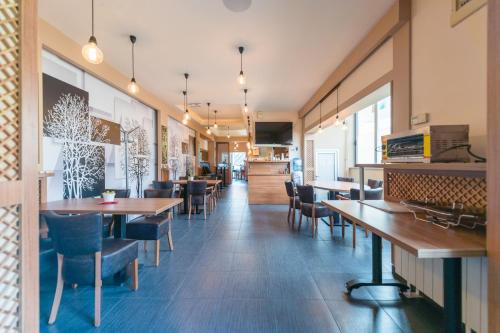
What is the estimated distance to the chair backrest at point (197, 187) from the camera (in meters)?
5.30

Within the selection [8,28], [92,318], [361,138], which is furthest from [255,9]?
[361,138]

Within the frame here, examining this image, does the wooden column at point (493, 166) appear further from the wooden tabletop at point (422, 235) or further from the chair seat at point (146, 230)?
the chair seat at point (146, 230)

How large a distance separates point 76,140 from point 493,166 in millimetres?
4634

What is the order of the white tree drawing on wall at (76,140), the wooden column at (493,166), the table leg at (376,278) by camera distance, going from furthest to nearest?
the white tree drawing on wall at (76,140) → the table leg at (376,278) → the wooden column at (493,166)

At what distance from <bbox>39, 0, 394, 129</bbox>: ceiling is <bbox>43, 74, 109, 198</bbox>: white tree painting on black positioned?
2.73 ft

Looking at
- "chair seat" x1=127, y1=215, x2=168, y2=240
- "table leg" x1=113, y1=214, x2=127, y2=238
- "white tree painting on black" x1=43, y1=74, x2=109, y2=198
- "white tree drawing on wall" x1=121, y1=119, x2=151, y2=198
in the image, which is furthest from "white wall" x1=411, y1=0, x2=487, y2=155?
"white tree drawing on wall" x1=121, y1=119, x2=151, y2=198

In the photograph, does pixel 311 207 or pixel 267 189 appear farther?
pixel 267 189

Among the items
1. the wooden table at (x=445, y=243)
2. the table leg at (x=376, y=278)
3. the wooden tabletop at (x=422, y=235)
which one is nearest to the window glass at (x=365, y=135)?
the table leg at (x=376, y=278)

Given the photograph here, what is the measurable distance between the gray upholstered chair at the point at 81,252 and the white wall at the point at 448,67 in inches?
120

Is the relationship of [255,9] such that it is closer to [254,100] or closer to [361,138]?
[254,100]

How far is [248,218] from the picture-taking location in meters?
5.39

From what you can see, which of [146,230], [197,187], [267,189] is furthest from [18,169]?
[267,189]

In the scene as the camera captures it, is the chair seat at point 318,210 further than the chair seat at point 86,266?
Yes

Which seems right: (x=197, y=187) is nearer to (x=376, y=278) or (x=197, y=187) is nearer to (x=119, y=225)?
(x=119, y=225)
